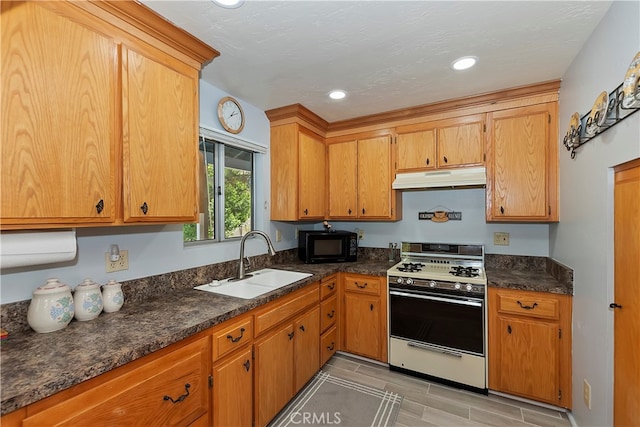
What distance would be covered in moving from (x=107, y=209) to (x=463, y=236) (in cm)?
283

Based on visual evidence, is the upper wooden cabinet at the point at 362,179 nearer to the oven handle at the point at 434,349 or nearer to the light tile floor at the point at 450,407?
A: the oven handle at the point at 434,349

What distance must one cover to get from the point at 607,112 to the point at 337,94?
165 cm

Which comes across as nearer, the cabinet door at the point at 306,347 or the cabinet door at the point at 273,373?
the cabinet door at the point at 273,373

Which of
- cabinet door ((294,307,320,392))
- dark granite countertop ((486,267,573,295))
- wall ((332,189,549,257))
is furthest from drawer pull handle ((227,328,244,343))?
wall ((332,189,549,257))

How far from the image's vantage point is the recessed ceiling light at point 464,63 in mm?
1755

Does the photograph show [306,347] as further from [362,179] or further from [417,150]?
[417,150]

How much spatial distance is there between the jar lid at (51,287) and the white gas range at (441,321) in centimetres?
216

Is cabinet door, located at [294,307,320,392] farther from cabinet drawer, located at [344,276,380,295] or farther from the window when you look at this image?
the window

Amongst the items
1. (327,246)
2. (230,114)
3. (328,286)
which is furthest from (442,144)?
(230,114)

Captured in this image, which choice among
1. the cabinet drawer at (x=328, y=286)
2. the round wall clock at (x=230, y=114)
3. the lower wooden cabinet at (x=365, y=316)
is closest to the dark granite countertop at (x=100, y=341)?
the cabinet drawer at (x=328, y=286)

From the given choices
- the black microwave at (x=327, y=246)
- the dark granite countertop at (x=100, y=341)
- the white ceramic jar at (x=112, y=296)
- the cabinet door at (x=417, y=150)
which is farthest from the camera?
the black microwave at (x=327, y=246)

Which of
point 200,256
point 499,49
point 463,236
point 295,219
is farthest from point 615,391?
point 200,256

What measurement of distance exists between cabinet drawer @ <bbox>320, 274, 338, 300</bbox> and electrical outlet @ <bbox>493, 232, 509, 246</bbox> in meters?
1.55

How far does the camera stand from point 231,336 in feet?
4.91
